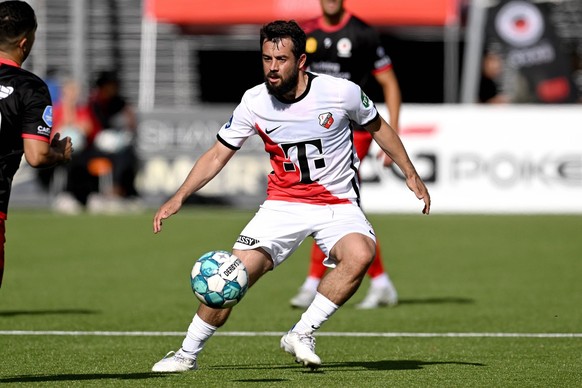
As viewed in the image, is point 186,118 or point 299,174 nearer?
point 299,174

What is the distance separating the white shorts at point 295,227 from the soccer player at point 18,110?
144 cm

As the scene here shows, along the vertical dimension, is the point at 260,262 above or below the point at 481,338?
above

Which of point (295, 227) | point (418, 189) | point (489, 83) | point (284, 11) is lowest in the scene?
point (489, 83)

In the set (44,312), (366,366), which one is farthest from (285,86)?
(44,312)

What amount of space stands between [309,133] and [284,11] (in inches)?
703

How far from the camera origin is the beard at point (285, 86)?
7527mm

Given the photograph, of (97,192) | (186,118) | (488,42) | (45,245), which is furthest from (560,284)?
(488,42)

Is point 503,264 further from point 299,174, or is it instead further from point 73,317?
point 299,174

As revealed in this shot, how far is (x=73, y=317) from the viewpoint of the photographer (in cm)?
1033

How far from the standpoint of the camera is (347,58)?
10.8 meters

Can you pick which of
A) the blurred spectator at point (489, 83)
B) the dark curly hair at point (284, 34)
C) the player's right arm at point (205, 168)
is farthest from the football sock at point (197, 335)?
the blurred spectator at point (489, 83)

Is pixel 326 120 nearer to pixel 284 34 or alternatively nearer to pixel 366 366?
pixel 284 34

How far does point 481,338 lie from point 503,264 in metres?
5.72

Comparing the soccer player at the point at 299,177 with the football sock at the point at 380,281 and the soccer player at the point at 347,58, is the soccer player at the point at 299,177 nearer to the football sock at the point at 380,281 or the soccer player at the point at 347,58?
the soccer player at the point at 347,58
